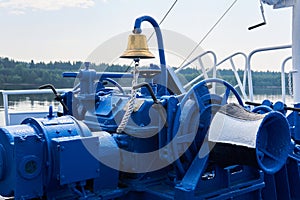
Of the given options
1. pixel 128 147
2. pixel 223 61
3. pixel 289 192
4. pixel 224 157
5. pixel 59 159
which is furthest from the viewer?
pixel 223 61

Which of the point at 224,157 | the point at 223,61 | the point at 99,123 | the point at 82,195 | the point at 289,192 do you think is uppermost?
the point at 223,61

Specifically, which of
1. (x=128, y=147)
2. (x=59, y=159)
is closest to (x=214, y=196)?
(x=128, y=147)

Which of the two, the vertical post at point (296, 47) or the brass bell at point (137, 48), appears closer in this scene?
the brass bell at point (137, 48)

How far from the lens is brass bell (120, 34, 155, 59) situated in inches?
107

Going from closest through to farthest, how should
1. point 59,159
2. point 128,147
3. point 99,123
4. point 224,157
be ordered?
point 59,159 → point 224,157 → point 128,147 → point 99,123

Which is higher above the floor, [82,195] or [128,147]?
[128,147]

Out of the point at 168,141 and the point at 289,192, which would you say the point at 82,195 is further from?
the point at 289,192

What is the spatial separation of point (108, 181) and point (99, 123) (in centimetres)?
55

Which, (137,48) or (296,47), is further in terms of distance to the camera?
(296,47)

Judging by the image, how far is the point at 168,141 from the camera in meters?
2.56

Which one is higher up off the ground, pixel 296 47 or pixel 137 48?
pixel 296 47

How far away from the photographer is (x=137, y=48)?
8.95ft

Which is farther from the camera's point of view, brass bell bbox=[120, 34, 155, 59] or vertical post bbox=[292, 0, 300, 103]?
vertical post bbox=[292, 0, 300, 103]

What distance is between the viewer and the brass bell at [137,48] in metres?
2.71
